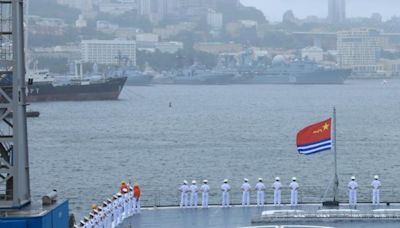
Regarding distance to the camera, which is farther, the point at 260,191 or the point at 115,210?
the point at 260,191

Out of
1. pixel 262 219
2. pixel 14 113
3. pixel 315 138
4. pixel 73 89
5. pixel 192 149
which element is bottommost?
pixel 192 149

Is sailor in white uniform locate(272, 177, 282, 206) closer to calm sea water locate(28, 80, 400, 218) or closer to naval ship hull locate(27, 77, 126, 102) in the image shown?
calm sea water locate(28, 80, 400, 218)

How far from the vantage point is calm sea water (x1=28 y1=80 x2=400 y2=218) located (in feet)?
182

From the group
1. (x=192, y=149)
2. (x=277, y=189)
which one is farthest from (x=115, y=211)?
(x=192, y=149)

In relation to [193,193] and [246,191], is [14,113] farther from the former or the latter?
[246,191]

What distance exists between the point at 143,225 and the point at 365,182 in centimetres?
2997

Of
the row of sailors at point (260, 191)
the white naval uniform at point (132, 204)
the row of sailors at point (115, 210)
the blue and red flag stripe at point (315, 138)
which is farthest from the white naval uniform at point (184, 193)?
the blue and red flag stripe at point (315, 138)

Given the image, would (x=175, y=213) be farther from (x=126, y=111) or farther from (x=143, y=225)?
(x=126, y=111)

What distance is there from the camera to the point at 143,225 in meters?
27.3

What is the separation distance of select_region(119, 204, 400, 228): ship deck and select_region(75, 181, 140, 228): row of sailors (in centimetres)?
23

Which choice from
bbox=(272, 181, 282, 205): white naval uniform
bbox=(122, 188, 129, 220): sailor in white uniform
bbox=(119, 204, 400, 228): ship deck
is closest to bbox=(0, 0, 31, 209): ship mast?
bbox=(119, 204, 400, 228): ship deck

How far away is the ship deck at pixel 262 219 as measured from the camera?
26906 mm

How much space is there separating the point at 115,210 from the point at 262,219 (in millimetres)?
3672

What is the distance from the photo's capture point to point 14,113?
18.0 meters
